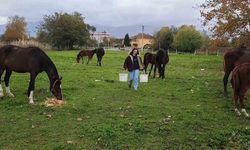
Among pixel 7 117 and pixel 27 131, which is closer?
pixel 27 131

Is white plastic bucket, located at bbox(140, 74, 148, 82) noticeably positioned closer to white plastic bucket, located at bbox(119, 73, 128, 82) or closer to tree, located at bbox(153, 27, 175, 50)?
white plastic bucket, located at bbox(119, 73, 128, 82)

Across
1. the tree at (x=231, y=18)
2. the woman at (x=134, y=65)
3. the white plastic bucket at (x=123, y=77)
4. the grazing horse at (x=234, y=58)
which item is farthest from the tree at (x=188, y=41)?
the grazing horse at (x=234, y=58)

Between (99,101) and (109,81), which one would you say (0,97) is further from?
(109,81)

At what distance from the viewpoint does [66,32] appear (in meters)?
87.2

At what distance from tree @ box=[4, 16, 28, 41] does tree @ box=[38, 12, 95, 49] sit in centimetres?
1454

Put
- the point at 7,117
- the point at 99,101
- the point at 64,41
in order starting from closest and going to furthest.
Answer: the point at 7,117 → the point at 99,101 → the point at 64,41

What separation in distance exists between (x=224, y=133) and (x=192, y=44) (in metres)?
83.1

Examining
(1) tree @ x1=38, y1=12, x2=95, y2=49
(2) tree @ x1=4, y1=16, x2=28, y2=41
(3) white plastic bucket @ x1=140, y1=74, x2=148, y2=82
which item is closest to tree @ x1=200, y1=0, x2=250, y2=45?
(3) white plastic bucket @ x1=140, y1=74, x2=148, y2=82

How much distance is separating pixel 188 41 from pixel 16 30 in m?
45.6

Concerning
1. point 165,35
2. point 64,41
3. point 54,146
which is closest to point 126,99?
point 54,146

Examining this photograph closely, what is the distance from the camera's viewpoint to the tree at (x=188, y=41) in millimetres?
90000

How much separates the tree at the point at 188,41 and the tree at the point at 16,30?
131ft

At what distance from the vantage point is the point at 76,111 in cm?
1170

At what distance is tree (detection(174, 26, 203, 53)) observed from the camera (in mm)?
90000
